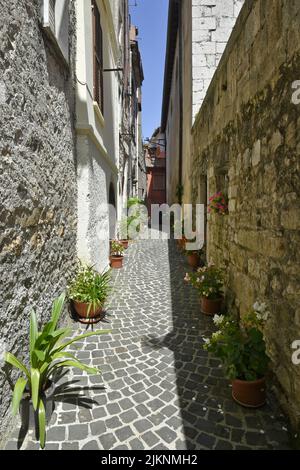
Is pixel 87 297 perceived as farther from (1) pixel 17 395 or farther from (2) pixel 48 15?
(2) pixel 48 15

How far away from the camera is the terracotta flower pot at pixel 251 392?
7.06ft

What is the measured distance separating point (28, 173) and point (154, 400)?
2313mm

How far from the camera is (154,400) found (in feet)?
7.58

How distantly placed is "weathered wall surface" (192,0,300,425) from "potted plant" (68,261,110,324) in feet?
5.97

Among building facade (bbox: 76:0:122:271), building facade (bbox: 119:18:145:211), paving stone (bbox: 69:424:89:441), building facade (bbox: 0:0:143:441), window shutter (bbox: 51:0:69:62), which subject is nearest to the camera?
paving stone (bbox: 69:424:89:441)

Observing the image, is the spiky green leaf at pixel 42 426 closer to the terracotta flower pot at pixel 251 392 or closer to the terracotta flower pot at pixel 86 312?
the terracotta flower pot at pixel 251 392

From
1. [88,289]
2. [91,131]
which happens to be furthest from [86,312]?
[91,131]

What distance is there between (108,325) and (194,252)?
11.1 feet

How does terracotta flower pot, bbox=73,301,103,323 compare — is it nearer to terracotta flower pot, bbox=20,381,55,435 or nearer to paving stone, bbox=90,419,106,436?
terracotta flower pot, bbox=20,381,55,435

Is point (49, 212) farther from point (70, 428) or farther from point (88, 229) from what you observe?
point (70, 428)

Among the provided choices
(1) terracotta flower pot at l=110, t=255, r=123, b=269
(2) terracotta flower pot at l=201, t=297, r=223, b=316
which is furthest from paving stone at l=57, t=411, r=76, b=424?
(1) terracotta flower pot at l=110, t=255, r=123, b=269

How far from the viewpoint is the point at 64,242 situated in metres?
3.59

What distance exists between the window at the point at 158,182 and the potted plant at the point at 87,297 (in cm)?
2277

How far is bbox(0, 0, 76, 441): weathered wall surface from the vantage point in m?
2.02
